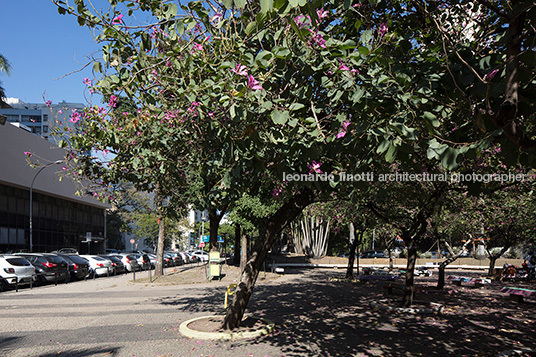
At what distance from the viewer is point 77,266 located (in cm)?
2414

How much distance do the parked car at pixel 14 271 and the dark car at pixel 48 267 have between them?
85 cm

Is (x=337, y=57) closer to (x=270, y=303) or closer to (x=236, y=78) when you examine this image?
(x=236, y=78)

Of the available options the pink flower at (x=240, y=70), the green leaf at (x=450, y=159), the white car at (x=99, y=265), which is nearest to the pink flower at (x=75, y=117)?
the pink flower at (x=240, y=70)

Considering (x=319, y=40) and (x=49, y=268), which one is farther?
(x=49, y=268)

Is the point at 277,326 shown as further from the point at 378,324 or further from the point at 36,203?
the point at 36,203

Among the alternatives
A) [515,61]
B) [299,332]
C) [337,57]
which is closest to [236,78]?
[337,57]

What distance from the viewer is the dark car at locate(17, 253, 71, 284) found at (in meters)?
20.7

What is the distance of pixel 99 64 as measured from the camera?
5734 millimetres

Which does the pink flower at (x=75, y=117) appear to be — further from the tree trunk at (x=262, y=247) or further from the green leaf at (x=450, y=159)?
the green leaf at (x=450, y=159)

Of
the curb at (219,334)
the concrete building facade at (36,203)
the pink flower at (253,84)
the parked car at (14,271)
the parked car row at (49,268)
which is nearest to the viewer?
the pink flower at (253,84)

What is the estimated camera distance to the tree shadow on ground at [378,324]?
784 centimetres

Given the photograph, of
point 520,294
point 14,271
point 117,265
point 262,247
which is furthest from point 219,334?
point 117,265

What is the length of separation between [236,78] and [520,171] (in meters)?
10.3

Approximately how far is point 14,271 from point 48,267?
2473 millimetres
